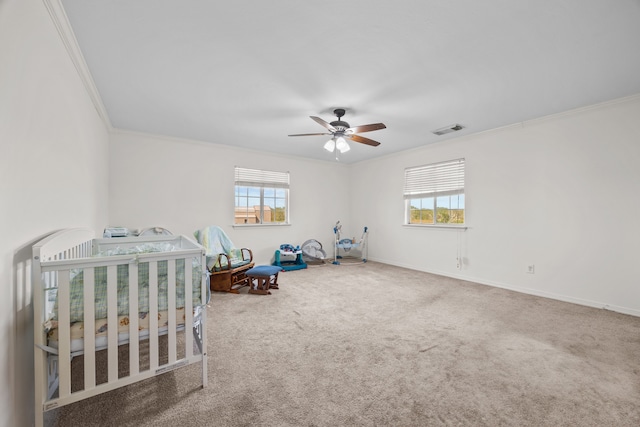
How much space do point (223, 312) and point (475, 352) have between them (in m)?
2.53

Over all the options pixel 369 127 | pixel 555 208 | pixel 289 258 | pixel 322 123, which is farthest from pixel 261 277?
pixel 555 208

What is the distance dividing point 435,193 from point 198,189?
14.1ft

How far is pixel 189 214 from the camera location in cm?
457

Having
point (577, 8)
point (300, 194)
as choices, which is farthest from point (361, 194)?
point (577, 8)

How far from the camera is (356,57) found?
2188 mm

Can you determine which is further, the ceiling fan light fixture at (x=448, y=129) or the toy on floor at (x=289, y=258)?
the toy on floor at (x=289, y=258)

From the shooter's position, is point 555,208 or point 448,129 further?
point 448,129

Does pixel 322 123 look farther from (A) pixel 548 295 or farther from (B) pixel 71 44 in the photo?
(A) pixel 548 295

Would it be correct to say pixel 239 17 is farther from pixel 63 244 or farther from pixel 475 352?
pixel 475 352

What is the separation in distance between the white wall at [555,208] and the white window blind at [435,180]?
0.14 metres

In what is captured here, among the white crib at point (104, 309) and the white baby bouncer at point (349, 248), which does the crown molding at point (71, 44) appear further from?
the white baby bouncer at point (349, 248)

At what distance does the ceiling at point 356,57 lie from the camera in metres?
1.71

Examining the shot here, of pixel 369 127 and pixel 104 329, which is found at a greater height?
pixel 369 127

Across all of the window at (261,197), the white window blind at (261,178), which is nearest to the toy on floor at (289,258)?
the window at (261,197)
